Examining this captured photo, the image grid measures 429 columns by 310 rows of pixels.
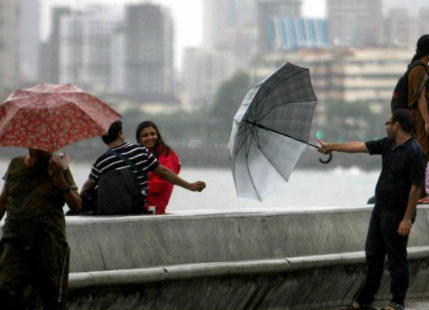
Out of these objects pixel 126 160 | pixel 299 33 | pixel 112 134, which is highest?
pixel 112 134

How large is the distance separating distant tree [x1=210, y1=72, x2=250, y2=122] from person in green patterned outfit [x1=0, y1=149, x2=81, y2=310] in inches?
5138

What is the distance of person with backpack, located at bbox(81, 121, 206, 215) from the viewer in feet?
23.0

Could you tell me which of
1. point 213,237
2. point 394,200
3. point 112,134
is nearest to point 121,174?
point 112,134

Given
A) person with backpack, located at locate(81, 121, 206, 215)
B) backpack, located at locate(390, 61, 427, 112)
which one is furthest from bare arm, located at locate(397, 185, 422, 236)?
backpack, located at locate(390, 61, 427, 112)

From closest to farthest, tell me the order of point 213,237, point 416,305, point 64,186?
point 64,186
point 213,237
point 416,305

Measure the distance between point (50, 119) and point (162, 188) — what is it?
2638 millimetres

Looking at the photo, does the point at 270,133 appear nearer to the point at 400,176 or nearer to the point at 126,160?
the point at 400,176

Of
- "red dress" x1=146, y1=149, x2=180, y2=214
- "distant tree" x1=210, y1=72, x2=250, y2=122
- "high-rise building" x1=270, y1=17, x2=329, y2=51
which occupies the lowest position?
"distant tree" x1=210, y1=72, x2=250, y2=122

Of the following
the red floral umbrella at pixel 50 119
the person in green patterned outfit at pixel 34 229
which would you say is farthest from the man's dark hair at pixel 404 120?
the person in green patterned outfit at pixel 34 229

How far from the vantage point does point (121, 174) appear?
278 inches

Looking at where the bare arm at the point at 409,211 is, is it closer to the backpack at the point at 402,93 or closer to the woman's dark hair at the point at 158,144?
the backpack at the point at 402,93

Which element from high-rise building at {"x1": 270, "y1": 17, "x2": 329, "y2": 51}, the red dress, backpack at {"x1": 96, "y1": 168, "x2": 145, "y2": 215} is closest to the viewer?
backpack at {"x1": 96, "y1": 168, "x2": 145, "y2": 215}

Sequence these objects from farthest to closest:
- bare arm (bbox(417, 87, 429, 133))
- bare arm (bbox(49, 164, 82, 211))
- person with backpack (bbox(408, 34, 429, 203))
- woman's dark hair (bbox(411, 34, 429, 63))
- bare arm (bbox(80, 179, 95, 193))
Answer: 1. bare arm (bbox(417, 87, 429, 133))
2. person with backpack (bbox(408, 34, 429, 203))
3. woman's dark hair (bbox(411, 34, 429, 63))
4. bare arm (bbox(80, 179, 95, 193))
5. bare arm (bbox(49, 164, 82, 211))

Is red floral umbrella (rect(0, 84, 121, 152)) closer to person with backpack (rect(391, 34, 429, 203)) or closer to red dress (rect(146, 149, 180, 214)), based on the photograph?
red dress (rect(146, 149, 180, 214))
